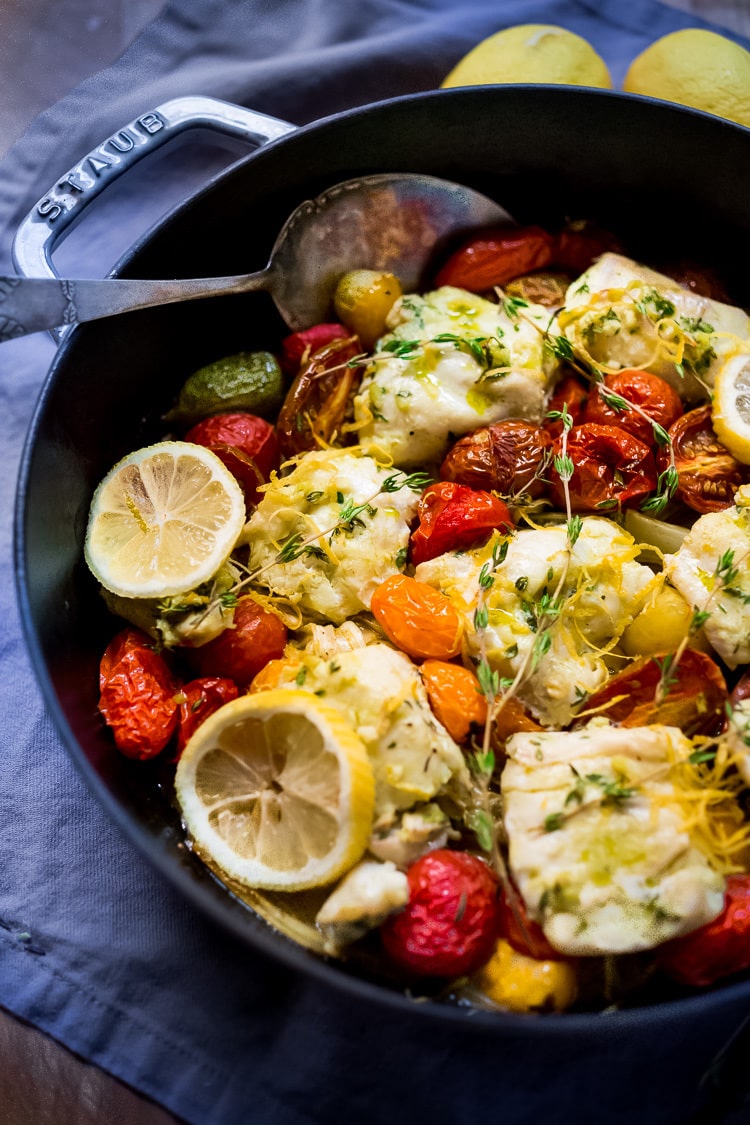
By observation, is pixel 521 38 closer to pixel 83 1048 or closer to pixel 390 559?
pixel 390 559

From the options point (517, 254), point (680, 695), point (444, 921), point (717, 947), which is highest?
point (517, 254)

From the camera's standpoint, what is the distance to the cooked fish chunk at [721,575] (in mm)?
2189

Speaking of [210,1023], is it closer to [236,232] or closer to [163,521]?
[163,521]

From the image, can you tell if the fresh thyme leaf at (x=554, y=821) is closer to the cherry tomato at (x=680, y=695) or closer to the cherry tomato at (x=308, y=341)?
the cherry tomato at (x=680, y=695)

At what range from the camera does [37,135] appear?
314 cm

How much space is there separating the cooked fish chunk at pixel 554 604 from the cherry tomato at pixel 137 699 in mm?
725

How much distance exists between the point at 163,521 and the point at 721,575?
4.43ft

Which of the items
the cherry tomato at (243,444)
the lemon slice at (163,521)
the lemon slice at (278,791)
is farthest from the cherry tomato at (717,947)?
the cherry tomato at (243,444)

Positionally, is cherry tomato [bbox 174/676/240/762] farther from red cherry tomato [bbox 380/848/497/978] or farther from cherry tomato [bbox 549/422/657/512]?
cherry tomato [bbox 549/422/657/512]

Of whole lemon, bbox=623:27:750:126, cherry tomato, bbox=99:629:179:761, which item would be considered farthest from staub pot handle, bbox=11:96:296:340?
whole lemon, bbox=623:27:750:126

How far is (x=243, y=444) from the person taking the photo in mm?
2475

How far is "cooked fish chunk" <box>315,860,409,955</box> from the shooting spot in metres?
1.89

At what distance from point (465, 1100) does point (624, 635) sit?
3.82 ft

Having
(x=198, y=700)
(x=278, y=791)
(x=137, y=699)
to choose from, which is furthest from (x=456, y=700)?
(x=137, y=699)
